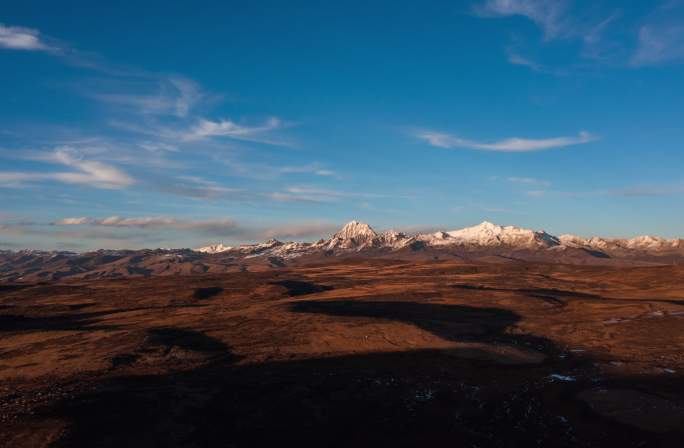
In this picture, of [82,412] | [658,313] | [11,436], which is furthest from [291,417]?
[658,313]

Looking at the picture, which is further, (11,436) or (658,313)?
(658,313)

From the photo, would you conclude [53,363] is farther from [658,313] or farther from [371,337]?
[658,313]

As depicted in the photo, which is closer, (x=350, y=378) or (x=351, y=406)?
(x=351, y=406)

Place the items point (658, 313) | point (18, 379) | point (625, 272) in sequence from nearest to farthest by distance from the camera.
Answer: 1. point (18, 379)
2. point (658, 313)
3. point (625, 272)

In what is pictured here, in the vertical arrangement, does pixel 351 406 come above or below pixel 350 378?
below

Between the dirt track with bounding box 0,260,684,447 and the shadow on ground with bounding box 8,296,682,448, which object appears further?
the dirt track with bounding box 0,260,684,447

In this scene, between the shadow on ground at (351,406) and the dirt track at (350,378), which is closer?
the shadow on ground at (351,406)

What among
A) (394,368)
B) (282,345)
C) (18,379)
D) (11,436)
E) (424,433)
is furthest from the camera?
(282,345)
